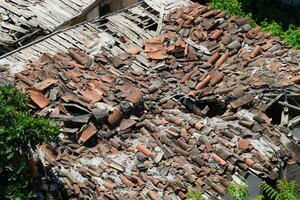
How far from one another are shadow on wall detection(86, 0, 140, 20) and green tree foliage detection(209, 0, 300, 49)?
3634 mm

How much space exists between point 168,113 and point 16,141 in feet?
15.5

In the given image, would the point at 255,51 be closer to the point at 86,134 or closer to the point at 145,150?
the point at 145,150

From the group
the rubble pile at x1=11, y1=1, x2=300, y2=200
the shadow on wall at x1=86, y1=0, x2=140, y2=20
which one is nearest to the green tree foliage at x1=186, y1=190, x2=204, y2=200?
the rubble pile at x1=11, y1=1, x2=300, y2=200

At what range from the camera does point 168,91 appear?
616 inches

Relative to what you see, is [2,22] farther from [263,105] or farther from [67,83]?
[263,105]

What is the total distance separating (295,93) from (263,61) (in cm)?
177

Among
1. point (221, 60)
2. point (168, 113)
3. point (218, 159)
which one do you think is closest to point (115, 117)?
point (168, 113)

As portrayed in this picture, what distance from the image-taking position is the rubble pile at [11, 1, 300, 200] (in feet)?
43.2

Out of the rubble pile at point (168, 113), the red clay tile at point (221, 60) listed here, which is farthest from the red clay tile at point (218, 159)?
the red clay tile at point (221, 60)

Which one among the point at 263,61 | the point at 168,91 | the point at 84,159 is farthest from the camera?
the point at 263,61

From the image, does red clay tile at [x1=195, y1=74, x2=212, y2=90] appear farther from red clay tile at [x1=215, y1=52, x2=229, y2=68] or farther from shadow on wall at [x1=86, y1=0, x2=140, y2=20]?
shadow on wall at [x1=86, y1=0, x2=140, y2=20]

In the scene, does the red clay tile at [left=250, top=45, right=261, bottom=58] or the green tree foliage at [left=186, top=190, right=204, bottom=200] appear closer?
the green tree foliage at [left=186, top=190, right=204, bottom=200]

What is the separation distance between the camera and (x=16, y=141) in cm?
1133

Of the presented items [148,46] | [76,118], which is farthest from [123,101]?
[148,46]
